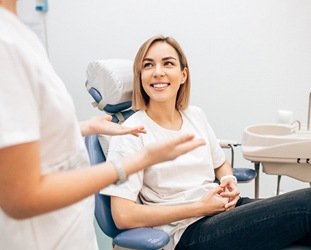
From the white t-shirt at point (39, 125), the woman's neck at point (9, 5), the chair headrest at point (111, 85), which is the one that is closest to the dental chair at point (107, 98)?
the chair headrest at point (111, 85)

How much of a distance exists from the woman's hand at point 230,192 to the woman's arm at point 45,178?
0.82 metres

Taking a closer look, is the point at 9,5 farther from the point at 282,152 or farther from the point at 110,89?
the point at 282,152

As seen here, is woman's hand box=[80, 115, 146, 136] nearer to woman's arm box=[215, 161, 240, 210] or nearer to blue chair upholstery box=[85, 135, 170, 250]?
blue chair upholstery box=[85, 135, 170, 250]

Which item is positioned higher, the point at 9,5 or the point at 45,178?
the point at 9,5

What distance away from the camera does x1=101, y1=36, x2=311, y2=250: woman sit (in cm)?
120

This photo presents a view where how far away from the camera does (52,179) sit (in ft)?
1.84

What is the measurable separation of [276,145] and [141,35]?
1.16 metres

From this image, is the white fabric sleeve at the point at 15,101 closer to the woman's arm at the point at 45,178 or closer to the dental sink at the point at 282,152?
the woman's arm at the point at 45,178

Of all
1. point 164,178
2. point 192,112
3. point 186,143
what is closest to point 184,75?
point 192,112

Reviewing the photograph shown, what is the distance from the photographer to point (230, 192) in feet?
4.61

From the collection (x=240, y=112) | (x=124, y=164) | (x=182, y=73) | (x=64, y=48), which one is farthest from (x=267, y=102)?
(x=124, y=164)

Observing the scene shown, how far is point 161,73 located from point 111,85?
0.23 meters

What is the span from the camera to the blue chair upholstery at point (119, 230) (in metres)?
1.03

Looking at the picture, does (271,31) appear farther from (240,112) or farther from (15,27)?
(15,27)
